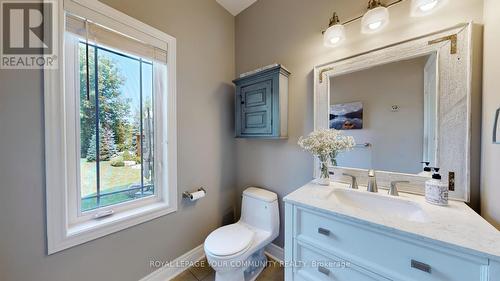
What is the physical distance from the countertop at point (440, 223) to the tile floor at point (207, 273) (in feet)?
3.01

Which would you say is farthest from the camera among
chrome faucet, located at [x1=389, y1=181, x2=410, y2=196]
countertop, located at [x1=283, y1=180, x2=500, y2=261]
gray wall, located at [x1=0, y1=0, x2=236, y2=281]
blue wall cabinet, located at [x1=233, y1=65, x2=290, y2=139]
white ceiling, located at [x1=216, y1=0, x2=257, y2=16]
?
white ceiling, located at [x1=216, y1=0, x2=257, y2=16]

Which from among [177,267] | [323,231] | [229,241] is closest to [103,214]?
[177,267]

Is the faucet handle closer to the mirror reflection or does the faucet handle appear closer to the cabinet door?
the mirror reflection

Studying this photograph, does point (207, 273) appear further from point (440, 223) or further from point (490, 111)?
point (490, 111)

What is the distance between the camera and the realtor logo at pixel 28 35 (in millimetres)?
893

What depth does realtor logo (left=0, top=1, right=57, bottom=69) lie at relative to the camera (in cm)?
89

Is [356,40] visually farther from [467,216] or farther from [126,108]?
[126,108]

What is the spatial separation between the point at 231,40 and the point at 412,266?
233 cm

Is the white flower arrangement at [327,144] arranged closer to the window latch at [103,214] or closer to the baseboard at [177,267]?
the baseboard at [177,267]

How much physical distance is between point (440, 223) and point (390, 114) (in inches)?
27.8

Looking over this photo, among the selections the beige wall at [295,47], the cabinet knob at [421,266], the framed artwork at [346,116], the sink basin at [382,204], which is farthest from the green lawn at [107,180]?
the cabinet knob at [421,266]

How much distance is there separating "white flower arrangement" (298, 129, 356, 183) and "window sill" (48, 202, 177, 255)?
1281mm

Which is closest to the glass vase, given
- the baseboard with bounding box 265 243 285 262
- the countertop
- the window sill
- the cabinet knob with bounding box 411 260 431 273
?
the countertop

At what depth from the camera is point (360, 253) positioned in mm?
872
